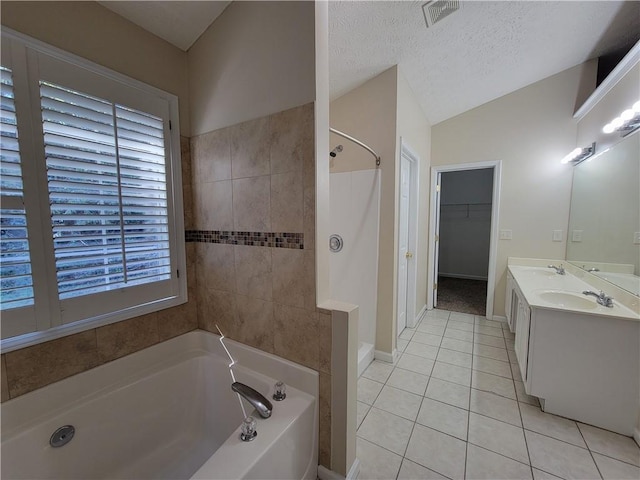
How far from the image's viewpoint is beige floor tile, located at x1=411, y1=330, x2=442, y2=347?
2.80 meters

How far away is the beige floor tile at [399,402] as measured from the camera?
71.1 inches

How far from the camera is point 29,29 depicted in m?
1.11

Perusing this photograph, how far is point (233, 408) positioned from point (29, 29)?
205 cm

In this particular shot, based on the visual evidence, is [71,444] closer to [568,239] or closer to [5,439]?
[5,439]

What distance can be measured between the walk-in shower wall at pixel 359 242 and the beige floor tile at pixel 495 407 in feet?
2.88

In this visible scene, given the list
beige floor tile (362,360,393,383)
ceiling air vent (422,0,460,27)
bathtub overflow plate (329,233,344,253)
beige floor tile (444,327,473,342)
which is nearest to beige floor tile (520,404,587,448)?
beige floor tile (362,360,393,383)

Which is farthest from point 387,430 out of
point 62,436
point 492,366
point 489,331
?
point 489,331

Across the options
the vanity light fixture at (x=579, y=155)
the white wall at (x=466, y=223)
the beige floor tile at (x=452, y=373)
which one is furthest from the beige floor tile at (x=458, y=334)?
the white wall at (x=466, y=223)

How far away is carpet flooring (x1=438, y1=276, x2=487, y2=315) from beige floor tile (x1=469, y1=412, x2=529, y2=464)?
216cm

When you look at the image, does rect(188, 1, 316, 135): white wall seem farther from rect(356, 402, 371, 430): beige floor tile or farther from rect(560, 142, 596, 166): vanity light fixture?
rect(560, 142, 596, 166): vanity light fixture

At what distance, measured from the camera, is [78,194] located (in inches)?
48.8

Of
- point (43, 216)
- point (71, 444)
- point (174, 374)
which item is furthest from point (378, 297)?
point (43, 216)

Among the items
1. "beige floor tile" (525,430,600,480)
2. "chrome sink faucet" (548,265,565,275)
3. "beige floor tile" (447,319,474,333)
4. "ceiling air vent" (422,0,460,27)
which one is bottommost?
"beige floor tile" (525,430,600,480)

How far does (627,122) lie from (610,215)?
72 cm
